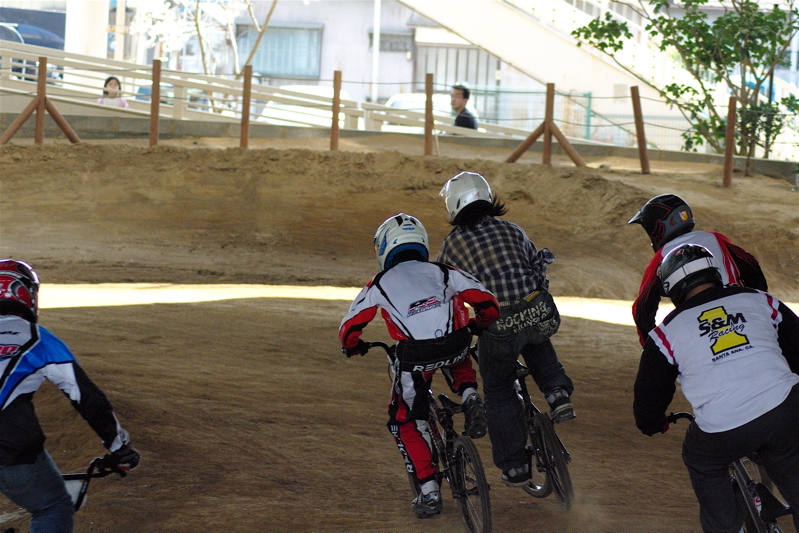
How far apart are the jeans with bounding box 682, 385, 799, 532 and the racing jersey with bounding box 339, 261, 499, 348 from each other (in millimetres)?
1370

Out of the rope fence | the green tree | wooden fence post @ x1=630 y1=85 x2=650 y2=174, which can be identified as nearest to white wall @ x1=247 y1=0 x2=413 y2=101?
the rope fence

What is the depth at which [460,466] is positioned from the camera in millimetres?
4750

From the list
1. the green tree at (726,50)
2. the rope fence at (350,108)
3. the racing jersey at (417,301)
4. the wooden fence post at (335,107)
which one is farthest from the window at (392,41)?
the racing jersey at (417,301)

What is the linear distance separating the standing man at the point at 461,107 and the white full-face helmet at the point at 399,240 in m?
13.8

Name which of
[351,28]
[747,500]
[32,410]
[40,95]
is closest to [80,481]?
[32,410]

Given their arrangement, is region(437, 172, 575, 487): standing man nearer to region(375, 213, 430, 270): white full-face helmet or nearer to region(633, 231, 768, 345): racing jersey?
region(375, 213, 430, 270): white full-face helmet

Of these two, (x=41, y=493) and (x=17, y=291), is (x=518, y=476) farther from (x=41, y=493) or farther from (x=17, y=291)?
(x=17, y=291)

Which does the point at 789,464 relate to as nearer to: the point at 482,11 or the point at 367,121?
the point at 367,121

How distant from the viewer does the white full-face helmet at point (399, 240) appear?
15.5 ft

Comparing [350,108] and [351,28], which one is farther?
[351,28]

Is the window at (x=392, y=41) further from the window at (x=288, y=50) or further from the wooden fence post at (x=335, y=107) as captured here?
the wooden fence post at (x=335, y=107)

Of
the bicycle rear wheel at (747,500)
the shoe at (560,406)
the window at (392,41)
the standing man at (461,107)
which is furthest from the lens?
the window at (392,41)

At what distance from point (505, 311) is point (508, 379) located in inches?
15.6

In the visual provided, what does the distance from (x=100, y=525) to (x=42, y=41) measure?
38.8m
